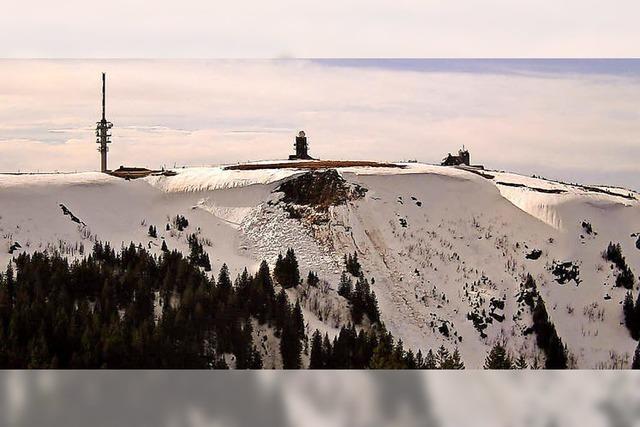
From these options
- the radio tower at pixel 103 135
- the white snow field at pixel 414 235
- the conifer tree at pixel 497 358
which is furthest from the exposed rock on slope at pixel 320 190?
the radio tower at pixel 103 135

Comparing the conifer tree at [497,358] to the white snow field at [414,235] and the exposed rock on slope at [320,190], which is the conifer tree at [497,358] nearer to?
the white snow field at [414,235]

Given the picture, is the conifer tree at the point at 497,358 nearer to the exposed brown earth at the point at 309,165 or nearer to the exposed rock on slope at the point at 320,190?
the exposed brown earth at the point at 309,165

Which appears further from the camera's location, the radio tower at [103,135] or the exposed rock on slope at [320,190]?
the exposed rock on slope at [320,190]

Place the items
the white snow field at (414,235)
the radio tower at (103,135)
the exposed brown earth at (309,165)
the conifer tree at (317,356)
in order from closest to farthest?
the radio tower at (103,135), the conifer tree at (317,356), the white snow field at (414,235), the exposed brown earth at (309,165)

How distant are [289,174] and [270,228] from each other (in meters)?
0.94

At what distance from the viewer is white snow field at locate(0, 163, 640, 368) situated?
414 centimetres

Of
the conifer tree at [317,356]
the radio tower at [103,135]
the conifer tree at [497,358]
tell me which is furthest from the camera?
the conifer tree at [497,358]

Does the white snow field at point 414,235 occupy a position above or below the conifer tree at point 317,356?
above

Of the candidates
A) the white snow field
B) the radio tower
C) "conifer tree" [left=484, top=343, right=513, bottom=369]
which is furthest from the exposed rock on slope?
the radio tower

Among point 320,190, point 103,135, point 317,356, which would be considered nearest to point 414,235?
point 320,190


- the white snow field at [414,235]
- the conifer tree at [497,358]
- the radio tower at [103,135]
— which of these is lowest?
the conifer tree at [497,358]

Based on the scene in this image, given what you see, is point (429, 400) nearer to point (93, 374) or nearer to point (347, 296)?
point (93, 374)

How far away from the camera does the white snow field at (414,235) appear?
414cm

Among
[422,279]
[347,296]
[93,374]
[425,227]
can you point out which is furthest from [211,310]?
[93,374]
